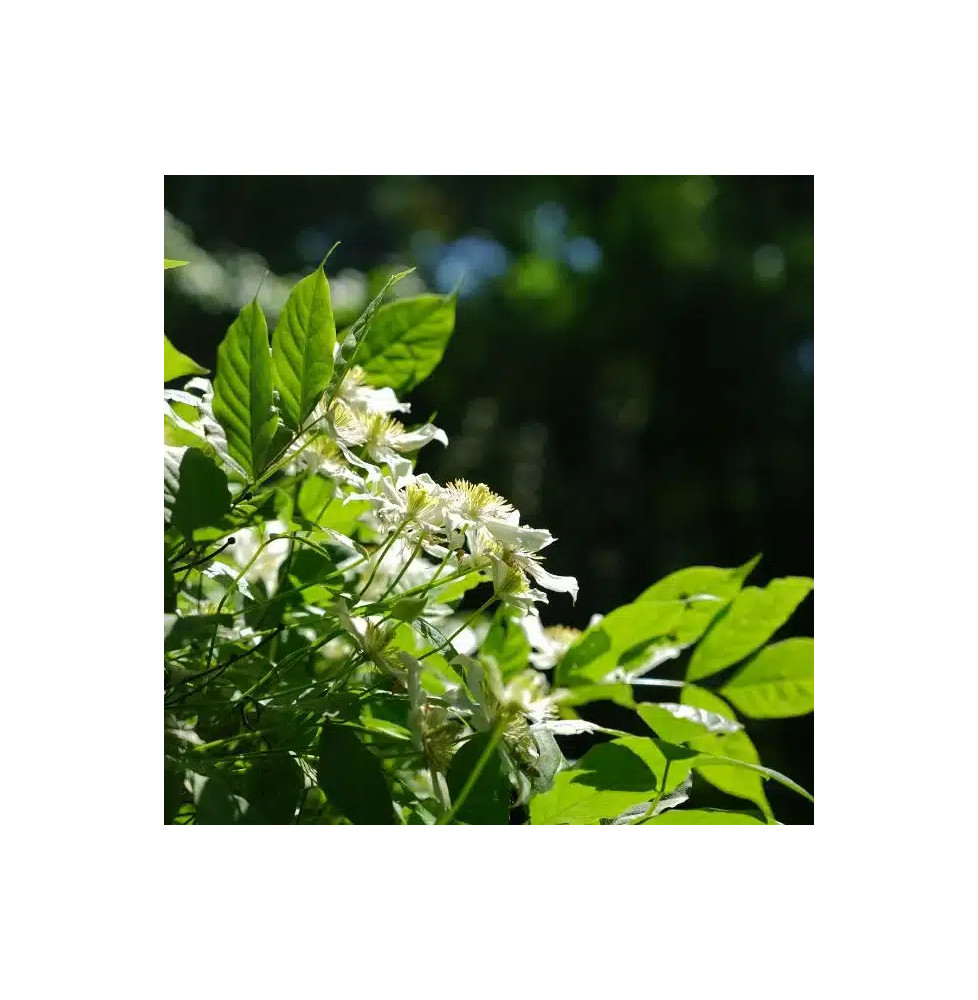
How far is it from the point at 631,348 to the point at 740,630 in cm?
184

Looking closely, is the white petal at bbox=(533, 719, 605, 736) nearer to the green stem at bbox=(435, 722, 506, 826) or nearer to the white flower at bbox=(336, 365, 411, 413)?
the green stem at bbox=(435, 722, 506, 826)

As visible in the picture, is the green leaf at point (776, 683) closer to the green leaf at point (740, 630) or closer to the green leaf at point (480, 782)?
the green leaf at point (740, 630)

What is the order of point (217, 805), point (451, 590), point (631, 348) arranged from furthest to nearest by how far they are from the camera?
point (631, 348) → point (451, 590) → point (217, 805)

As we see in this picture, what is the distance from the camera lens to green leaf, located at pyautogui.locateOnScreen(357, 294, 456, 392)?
1.50 ft

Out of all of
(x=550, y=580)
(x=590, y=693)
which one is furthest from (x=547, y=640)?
(x=550, y=580)

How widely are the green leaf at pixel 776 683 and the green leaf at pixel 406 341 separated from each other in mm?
224

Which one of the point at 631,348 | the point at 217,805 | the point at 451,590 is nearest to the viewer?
the point at 217,805

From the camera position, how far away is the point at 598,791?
378 millimetres

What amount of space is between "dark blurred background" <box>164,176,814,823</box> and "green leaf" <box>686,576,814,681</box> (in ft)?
4.91

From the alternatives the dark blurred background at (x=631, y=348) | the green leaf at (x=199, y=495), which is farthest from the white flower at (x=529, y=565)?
the dark blurred background at (x=631, y=348)

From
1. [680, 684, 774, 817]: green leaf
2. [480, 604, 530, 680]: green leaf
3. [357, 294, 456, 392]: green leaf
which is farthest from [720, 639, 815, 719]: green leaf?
[357, 294, 456, 392]: green leaf

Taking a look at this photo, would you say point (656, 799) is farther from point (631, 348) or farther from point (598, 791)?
point (631, 348)
